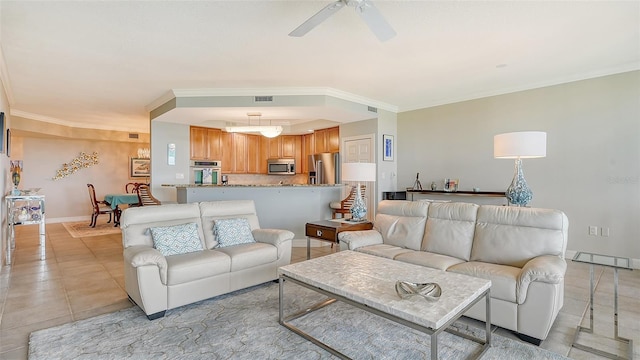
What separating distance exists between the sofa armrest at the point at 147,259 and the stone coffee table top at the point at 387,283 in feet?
3.42

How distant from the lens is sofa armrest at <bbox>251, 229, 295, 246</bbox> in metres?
3.54

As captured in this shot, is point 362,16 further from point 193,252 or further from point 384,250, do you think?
point 193,252

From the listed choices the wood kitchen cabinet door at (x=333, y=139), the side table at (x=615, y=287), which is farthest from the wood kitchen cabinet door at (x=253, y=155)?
the side table at (x=615, y=287)

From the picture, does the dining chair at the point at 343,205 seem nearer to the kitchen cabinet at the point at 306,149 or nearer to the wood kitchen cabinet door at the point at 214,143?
the kitchen cabinet at the point at 306,149

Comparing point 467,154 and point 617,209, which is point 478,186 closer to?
point 467,154

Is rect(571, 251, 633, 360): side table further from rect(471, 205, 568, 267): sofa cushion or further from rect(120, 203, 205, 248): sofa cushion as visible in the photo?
rect(120, 203, 205, 248): sofa cushion

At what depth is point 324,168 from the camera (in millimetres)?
7164

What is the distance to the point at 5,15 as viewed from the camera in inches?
106

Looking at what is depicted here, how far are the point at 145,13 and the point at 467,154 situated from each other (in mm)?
5052

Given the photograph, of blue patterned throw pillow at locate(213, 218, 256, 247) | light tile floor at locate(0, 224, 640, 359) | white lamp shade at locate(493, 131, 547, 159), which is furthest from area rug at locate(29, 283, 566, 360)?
white lamp shade at locate(493, 131, 547, 159)

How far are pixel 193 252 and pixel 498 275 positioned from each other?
8.94 ft

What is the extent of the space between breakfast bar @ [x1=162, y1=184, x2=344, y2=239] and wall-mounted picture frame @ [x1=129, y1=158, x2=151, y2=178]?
16.7 feet

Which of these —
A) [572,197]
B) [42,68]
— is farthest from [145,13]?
[572,197]

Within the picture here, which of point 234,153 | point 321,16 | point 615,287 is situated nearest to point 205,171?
point 234,153
